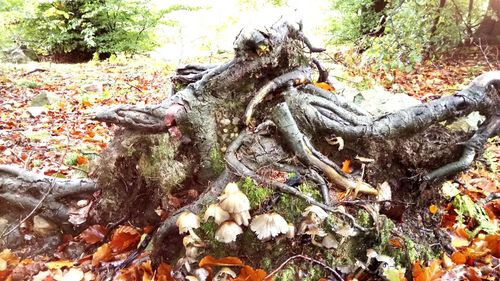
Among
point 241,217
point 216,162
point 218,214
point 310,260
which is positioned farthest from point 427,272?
point 216,162

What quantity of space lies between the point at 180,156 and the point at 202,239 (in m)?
0.72

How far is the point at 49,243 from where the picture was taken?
3074mm

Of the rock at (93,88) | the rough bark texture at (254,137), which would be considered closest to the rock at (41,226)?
the rough bark texture at (254,137)

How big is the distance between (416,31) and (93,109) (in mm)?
6456

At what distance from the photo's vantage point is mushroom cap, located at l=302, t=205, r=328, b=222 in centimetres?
226

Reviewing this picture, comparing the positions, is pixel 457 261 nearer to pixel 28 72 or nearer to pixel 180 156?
pixel 180 156

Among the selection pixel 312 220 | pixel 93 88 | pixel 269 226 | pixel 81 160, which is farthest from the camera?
pixel 93 88

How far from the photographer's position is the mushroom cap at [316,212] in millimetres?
2260

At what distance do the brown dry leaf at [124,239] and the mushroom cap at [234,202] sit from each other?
1.07 meters

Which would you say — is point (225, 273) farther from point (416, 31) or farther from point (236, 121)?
point (416, 31)

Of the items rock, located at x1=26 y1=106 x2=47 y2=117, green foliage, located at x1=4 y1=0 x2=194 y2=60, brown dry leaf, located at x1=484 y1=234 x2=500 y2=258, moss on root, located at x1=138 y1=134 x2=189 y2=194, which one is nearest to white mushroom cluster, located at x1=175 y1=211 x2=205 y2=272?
moss on root, located at x1=138 y1=134 x2=189 y2=194

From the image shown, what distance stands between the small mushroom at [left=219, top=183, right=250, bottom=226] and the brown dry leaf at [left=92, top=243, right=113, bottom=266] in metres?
1.13

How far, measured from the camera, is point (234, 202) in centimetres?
220

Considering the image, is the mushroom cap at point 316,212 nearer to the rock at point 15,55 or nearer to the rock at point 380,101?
the rock at point 380,101
